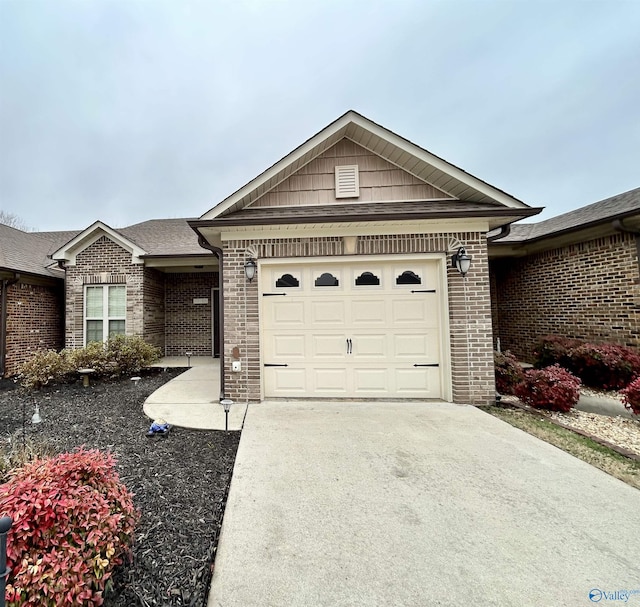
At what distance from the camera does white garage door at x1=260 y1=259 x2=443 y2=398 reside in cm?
531

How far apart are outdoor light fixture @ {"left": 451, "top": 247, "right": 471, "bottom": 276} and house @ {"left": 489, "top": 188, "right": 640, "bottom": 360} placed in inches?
45.3

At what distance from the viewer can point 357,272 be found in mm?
5418

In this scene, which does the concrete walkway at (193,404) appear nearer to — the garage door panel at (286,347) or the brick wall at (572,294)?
the garage door panel at (286,347)

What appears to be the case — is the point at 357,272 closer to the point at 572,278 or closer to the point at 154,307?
the point at 572,278

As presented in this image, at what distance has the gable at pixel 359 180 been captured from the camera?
5738mm

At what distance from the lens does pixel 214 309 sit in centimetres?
1075

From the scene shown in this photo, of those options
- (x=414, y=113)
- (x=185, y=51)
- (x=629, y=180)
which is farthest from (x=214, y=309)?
(x=629, y=180)

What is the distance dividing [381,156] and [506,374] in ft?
16.5

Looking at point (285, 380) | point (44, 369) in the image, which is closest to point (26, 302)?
point (44, 369)

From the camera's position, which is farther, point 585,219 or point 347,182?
point 585,219

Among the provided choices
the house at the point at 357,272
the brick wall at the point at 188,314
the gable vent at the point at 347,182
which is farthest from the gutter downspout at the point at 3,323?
the gable vent at the point at 347,182

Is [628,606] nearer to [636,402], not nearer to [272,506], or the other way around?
[272,506]

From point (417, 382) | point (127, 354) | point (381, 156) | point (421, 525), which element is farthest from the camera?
point (127, 354)

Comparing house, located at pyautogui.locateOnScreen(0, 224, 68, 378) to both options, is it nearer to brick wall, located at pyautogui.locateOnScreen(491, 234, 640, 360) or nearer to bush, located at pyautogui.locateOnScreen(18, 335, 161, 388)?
bush, located at pyautogui.locateOnScreen(18, 335, 161, 388)
